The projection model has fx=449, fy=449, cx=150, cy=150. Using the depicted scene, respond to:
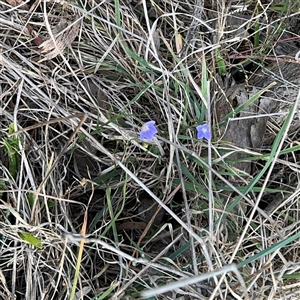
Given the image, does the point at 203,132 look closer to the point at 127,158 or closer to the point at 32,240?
the point at 127,158

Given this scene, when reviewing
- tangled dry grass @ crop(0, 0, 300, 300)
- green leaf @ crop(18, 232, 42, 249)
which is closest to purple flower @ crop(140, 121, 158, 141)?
tangled dry grass @ crop(0, 0, 300, 300)

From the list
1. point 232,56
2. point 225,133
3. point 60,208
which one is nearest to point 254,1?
point 232,56

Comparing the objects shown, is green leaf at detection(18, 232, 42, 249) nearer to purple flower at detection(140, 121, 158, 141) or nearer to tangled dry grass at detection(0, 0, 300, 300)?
tangled dry grass at detection(0, 0, 300, 300)

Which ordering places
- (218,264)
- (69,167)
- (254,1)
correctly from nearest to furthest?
(218,264), (69,167), (254,1)

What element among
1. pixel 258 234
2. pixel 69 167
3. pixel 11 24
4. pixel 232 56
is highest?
pixel 11 24

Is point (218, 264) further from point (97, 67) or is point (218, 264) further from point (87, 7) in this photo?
point (87, 7)

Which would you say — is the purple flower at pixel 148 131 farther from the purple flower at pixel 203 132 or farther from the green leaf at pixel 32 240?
the green leaf at pixel 32 240

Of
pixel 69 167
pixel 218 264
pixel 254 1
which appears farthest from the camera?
pixel 254 1

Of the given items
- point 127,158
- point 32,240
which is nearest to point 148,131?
point 127,158
